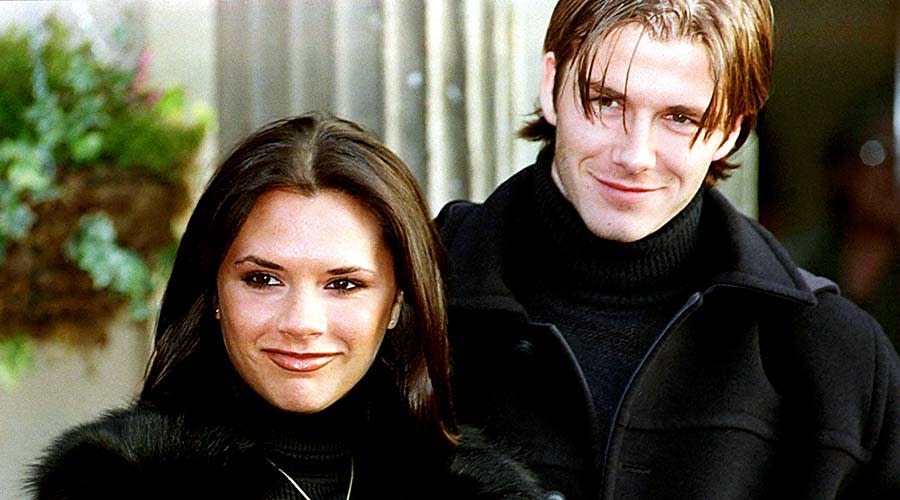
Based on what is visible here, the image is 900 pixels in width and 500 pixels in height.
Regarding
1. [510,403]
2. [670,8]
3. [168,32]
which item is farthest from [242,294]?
[168,32]

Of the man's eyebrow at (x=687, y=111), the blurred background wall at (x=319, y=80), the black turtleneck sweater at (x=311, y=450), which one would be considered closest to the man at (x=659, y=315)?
the man's eyebrow at (x=687, y=111)

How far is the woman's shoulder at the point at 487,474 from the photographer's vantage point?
2258 mm

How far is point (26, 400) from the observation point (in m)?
3.60

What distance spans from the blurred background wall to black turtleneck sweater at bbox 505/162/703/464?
2.15ft

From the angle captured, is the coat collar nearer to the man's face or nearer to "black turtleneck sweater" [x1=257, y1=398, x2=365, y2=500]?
the man's face

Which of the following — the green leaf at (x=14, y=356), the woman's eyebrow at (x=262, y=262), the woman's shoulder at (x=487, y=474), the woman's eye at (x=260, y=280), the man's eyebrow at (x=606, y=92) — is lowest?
the green leaf at (x=14, y=356)

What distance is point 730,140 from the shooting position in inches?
99.0

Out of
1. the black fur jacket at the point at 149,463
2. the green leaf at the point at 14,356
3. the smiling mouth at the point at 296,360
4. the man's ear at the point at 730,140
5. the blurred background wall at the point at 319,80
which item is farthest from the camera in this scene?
the green leaf at the point at 14,356

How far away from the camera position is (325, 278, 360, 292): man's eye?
7.19 ft

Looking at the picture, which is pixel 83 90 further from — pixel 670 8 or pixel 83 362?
pixel 670 8

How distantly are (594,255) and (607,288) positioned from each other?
61 mm

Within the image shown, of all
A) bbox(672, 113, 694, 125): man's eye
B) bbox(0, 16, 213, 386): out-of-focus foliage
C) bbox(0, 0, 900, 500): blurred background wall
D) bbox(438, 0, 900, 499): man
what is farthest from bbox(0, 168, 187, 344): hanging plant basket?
bbox(672, 113, 694, 125): man's eye

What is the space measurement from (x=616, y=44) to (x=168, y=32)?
5.81ft

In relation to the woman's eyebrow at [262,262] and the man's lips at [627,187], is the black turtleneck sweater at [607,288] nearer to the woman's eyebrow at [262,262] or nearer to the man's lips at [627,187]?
the man's lips at [627,187]
